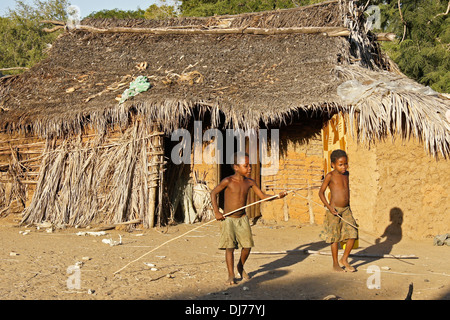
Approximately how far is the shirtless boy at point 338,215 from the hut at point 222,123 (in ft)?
7.37

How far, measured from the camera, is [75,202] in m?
9.00

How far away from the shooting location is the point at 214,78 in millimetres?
9570

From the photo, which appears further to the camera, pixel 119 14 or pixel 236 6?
pixel 119 14

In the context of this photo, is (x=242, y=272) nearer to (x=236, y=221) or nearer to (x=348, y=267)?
(x=236, y=221)

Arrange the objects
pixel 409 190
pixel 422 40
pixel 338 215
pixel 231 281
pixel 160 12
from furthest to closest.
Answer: pixel 160 12 < pixel 422 40 < pixel 409 190 < pixel 338 215 < pixel 231 281

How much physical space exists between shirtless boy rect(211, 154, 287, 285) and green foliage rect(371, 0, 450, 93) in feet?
44.1

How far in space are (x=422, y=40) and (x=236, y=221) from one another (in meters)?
17.2

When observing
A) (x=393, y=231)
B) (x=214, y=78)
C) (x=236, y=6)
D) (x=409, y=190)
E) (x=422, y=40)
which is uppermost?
(x=236, y=6)

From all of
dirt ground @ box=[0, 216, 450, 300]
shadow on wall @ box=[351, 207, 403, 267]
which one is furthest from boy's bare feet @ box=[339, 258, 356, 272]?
shadow on wall @ box=[351, 207, 403, 267]

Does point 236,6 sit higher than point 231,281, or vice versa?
point 236,6

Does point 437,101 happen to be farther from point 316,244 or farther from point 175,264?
point 175,264

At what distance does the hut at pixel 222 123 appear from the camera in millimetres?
7496

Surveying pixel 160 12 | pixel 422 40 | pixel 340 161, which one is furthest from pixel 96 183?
pixel 160 12
